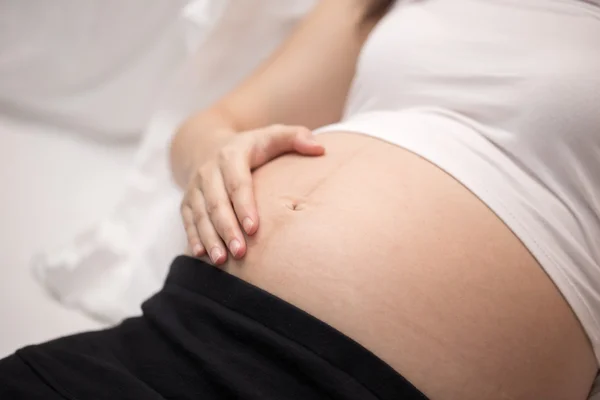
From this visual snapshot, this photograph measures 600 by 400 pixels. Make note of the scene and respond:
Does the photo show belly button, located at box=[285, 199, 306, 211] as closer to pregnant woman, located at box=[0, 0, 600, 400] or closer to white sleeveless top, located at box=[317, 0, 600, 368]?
pregnant woman, located at box=[0, 0, 600, 400]

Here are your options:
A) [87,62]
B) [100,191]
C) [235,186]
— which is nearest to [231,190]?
[235,186]

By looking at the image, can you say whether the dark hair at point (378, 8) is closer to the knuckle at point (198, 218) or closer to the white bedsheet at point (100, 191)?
the white bedsheet at point (100, 191)

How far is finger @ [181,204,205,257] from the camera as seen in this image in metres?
0.62

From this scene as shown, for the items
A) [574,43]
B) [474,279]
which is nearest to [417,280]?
[474,279]

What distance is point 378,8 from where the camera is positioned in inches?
33.2

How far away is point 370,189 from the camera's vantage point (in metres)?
0.60

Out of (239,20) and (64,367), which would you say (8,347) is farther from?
(239,20)

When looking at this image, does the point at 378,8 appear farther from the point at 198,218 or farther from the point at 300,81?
the point at 198,218

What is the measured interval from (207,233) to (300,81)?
314mm

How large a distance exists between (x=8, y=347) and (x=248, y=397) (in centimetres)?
47

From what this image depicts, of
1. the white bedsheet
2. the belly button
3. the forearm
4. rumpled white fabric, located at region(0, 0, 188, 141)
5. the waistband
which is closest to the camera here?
the waistband

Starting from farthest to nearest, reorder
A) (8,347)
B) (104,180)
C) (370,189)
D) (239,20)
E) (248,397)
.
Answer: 1. (104,180)
2. (239,20)
3. (8,347)
4. (370,189)
5. (248,397)

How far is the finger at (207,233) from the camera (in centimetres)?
59

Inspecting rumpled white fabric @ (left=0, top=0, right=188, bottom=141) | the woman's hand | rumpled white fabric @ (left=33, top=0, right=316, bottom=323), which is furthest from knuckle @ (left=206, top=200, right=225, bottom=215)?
rumpled white fabric @ (left=0, top=0, right=188, bottom=141)
